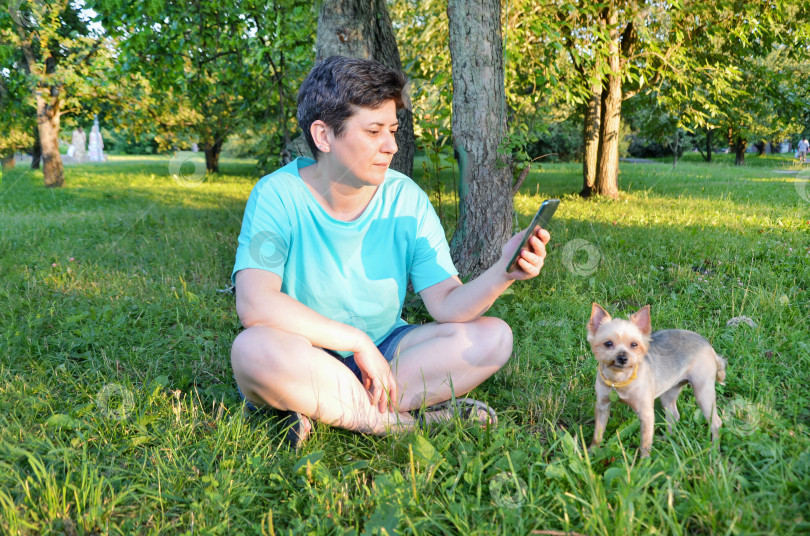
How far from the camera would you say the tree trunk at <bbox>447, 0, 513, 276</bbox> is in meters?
4.48

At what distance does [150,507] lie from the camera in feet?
7.10

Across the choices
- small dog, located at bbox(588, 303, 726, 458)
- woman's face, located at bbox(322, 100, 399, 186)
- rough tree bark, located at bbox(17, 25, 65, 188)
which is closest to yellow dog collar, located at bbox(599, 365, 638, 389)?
small dog, located at bbox(588, 303, 726, 458)

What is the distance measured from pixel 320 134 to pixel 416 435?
1.52 metres

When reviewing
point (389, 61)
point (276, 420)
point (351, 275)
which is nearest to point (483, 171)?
point (389, 61)

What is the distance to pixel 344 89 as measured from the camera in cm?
264

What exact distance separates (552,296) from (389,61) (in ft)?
9.61

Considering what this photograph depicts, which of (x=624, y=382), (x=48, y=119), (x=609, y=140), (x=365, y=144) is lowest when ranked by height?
(x=624, y=382)

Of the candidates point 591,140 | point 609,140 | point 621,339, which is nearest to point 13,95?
point 591,140

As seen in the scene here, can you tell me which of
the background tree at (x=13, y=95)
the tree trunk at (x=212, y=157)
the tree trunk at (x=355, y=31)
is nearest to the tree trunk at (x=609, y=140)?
the tree trunk at (x=355, y=31)

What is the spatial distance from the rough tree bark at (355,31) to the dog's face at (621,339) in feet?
11.7

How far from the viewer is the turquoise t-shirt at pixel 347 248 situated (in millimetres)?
2777

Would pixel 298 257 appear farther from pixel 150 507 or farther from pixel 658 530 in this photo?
pixel 658 530

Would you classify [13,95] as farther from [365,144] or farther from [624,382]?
[624,382]

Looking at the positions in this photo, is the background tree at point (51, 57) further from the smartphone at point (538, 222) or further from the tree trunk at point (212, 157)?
the smartphone at point (538, 222)
